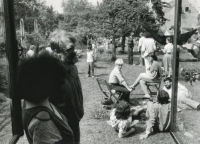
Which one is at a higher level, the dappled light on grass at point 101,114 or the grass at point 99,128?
the dappled light on grass at point 101,114

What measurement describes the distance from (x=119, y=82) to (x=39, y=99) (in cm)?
520

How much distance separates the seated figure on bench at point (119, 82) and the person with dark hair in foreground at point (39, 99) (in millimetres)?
4829

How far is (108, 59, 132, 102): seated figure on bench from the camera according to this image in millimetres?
6574

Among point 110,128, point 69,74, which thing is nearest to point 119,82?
point 110,128

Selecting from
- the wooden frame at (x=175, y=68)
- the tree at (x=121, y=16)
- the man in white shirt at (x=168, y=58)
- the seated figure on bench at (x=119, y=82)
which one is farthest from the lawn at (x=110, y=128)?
the tree at (x=121, y=16)

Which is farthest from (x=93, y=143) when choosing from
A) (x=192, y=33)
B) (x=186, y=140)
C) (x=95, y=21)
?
(x=95, y=21)

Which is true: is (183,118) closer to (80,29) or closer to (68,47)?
(68,47)

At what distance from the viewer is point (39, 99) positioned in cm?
167

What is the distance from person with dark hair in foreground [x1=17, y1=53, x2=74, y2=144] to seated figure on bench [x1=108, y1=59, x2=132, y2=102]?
4.83 m

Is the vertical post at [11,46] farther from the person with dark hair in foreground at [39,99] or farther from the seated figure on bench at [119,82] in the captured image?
→ the seated figure on bench at [119,82]

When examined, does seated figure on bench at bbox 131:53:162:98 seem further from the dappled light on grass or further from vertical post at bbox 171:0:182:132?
vertical post at bbox 171:0:182:132

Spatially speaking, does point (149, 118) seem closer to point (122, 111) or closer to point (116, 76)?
point (122, 111)

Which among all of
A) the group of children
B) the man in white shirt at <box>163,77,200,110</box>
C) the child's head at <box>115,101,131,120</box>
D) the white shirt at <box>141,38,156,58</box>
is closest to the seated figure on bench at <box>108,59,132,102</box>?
the man in white shirt at <box>163,77,200,110</box>

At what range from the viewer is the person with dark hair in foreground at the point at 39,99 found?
5.16 feet
